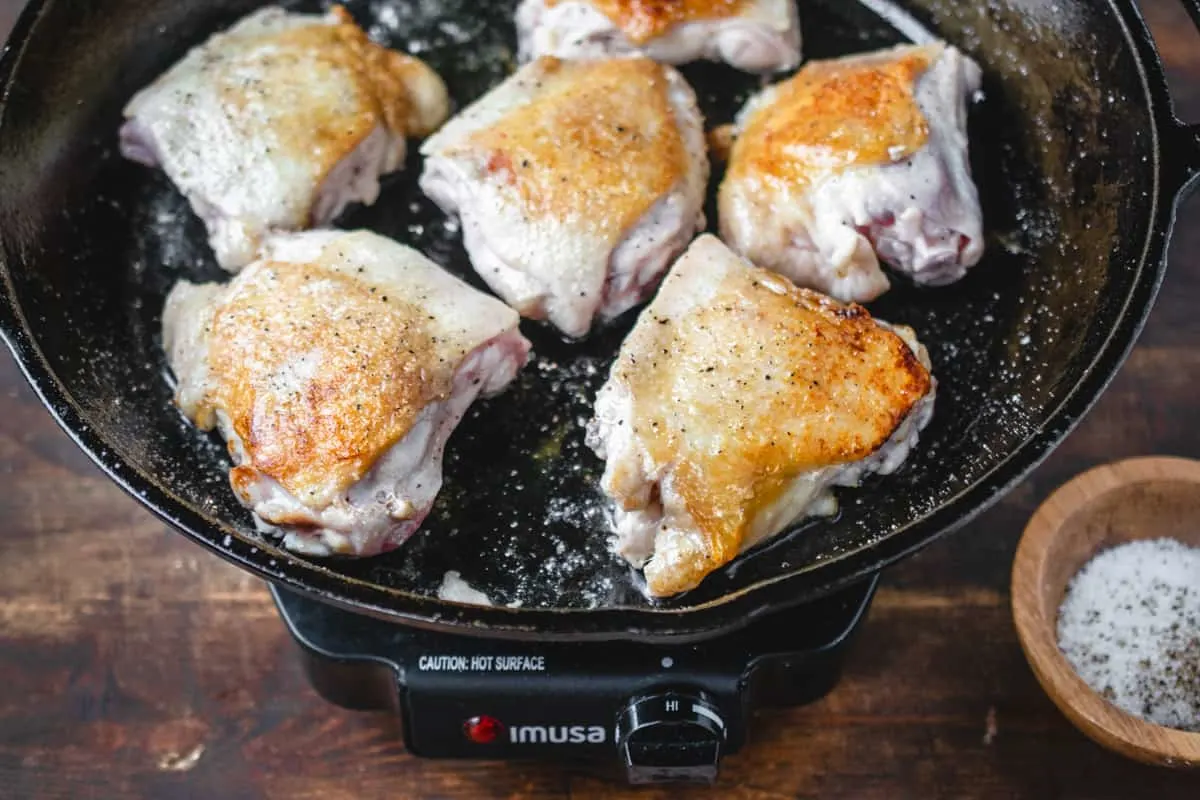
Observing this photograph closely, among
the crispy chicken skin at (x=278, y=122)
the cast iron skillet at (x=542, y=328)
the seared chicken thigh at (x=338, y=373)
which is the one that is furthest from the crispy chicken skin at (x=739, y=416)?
the crispy chicken skin at (x=278, y=122)

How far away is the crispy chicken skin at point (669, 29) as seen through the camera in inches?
83.3

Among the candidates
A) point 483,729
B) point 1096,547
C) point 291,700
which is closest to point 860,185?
point 1096,547

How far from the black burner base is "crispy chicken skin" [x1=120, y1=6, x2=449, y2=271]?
60 cm

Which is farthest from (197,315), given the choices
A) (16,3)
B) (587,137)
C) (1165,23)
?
(1165,23)

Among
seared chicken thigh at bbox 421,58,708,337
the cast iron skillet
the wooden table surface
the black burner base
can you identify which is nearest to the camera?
the cast iron skillet

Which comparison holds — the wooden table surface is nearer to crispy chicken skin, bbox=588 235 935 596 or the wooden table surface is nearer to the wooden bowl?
the wooden bowl

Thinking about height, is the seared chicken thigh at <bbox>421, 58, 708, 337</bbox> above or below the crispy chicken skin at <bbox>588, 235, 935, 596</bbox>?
above

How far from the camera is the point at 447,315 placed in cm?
185

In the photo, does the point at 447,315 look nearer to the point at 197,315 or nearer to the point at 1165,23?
the point at 197,315

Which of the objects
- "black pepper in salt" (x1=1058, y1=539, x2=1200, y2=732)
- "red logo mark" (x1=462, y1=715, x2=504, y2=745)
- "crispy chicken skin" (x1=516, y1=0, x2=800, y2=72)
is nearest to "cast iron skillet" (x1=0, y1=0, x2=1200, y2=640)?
"crispy chicken skin" (x1=516, y1=0, x2=800, y2=72)

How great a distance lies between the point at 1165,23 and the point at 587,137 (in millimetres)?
1375

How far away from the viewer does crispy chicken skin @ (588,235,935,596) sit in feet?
5.57

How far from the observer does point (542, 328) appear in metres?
1.99

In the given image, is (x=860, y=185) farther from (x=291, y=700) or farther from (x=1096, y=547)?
(x=291, y=700)
